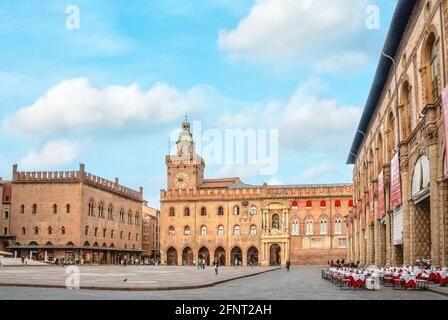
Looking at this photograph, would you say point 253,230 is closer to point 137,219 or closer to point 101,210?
point 137,219

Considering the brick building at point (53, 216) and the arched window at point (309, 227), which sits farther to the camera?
the arched window at point (309, 227)

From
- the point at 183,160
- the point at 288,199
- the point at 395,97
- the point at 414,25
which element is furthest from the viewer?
the point at 183,160

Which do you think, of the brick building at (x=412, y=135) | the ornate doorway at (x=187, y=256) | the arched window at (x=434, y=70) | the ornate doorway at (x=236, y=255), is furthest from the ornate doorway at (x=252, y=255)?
the arched window at (x=434, y=70)

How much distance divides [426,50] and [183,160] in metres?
66.8

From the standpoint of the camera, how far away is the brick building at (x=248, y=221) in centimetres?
7869

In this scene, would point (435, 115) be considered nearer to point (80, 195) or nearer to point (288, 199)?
point (80, 195)

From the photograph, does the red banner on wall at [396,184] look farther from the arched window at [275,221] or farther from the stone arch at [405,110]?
the arched window at [275,221]

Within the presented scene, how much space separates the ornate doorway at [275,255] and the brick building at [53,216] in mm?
21969

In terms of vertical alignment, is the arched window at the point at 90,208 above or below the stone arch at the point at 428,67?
below

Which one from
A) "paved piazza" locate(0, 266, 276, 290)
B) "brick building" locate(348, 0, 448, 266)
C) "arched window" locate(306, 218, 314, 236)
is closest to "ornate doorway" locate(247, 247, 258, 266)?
"arched window" locate(306, 218, 314, 236)

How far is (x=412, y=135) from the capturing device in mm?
26078

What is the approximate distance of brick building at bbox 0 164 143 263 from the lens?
6875 centimetres
